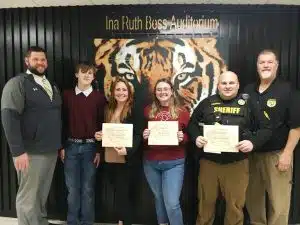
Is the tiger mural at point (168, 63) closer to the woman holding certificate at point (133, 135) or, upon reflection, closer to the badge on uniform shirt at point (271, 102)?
the woman holding certificate at point (133, 135)

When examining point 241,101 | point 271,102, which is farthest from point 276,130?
point 241,101

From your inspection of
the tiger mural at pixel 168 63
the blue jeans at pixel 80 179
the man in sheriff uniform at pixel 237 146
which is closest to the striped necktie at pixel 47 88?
the blue jeans at pixel 80 179

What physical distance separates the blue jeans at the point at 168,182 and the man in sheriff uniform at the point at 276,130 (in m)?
0.76

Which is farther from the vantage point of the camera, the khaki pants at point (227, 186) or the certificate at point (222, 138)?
the khaki pants at point (227, 186)

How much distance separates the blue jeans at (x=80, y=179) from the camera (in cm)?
275

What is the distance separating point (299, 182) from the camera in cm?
309

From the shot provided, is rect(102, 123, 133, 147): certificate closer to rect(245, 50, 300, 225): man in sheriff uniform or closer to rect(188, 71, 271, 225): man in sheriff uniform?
rect(188, 71, 271, 225): man in sheriff uniform

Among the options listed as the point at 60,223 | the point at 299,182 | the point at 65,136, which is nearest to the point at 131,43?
the point at 65,136

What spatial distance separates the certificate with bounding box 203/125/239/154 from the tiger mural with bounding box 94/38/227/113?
0.69 m

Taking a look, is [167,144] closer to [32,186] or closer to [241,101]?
[241,101]

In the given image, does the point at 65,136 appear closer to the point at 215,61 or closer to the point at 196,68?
the point at 196,68

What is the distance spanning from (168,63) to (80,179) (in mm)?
1423

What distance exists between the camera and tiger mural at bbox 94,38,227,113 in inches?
119

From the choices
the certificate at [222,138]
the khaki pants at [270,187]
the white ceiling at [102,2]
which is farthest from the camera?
the white ceiling at [102,2]
